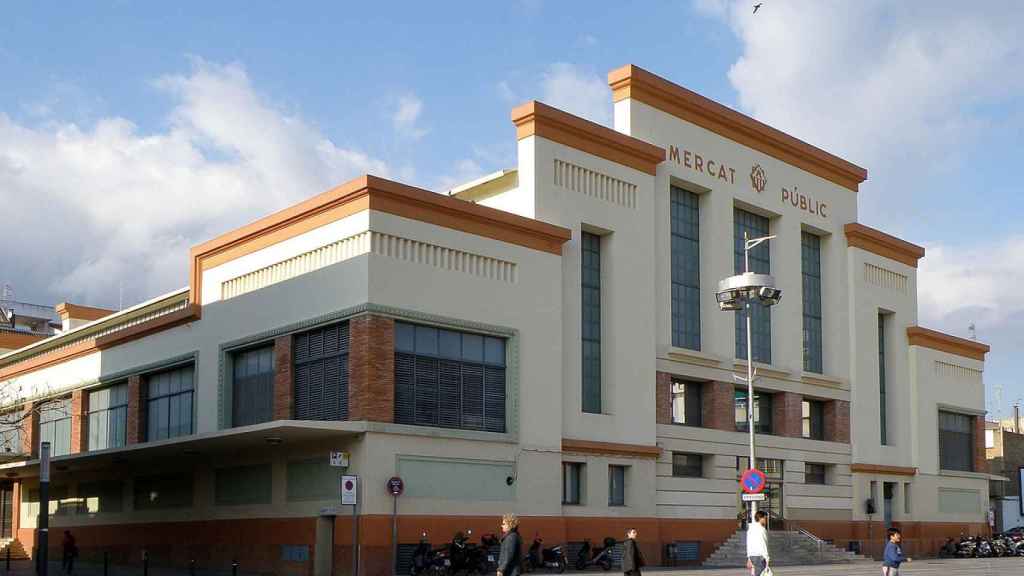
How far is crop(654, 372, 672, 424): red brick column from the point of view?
45.7 meters

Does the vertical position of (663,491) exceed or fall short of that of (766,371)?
it falls short

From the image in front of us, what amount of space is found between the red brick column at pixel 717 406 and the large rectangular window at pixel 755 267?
2.33m

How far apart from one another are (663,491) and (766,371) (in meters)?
8.41

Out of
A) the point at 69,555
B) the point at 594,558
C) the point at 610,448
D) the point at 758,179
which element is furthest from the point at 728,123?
the point at 69,555

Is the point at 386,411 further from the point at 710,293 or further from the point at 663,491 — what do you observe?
the point at 710,293

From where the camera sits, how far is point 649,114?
47.2 metres

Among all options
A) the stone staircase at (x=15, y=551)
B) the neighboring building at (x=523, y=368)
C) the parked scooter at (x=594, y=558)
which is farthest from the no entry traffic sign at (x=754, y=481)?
the stone staircase at (x=15, y=551)

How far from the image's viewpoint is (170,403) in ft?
153

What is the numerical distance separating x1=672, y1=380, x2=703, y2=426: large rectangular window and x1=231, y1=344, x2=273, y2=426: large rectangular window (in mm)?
15118

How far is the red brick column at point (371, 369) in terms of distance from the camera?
119ft

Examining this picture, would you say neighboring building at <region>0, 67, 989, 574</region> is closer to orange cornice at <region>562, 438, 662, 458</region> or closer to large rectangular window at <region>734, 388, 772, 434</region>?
orange cornice at <region>562, 438, 662, 458</region>

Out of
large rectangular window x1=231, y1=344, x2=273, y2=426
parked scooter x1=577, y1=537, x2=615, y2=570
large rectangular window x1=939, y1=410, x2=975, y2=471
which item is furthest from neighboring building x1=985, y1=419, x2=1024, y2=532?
large rectangular window x1=231, y1=344, x2=273, y2=426

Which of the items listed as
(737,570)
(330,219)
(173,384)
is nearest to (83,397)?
(173,384)

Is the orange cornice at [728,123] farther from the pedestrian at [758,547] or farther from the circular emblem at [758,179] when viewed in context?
the pedestrian at [758,547]
